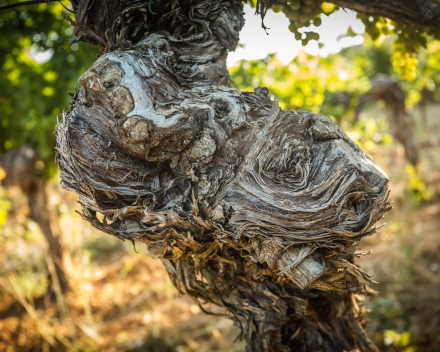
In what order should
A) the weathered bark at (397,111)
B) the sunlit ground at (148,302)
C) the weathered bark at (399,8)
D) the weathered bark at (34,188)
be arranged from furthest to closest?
the weathered bark at (397,111), the weathered bark at (34,188), the sunlit ground at (148,302), the weathered bark at (399,8)

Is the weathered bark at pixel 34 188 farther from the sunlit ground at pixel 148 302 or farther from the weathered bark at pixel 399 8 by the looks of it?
the weathered bark at pixel 399 8

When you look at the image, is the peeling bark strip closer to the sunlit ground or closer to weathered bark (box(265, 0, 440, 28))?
weathered bark (box(265, 0, 440, 28))

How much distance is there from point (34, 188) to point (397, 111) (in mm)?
6991

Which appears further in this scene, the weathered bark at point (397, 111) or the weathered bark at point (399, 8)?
the weathered bark at point (397, 111)

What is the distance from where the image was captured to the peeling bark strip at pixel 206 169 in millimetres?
1272

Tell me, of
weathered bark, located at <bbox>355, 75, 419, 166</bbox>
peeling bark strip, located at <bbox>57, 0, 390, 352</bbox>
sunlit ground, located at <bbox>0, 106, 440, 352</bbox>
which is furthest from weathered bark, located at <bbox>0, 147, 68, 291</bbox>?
weathered bark, located at <bbox>355, 75, 419, 166</bbox>

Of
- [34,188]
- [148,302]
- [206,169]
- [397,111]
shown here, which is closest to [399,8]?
[206,169]

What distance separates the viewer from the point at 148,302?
4715 millimetres

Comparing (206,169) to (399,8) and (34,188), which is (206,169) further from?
(34,188)

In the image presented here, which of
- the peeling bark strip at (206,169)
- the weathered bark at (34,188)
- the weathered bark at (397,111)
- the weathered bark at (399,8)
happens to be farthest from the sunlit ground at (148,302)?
the weathered bark at (399,8)

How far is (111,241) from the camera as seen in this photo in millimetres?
7180

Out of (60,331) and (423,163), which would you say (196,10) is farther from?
(423,163)

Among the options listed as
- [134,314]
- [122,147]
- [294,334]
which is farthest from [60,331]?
[122,147]

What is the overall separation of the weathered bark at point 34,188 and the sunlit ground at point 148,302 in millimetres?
134
